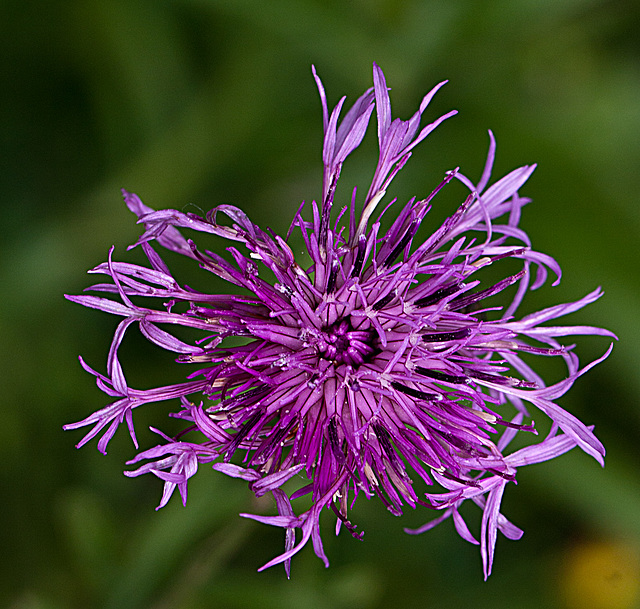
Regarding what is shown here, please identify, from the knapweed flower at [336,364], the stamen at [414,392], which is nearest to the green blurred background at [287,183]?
the knapweed flower at [336,364]

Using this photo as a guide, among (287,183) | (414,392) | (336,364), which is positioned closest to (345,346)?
(336,364)

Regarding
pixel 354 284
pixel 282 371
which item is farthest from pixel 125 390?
pixel 354 284

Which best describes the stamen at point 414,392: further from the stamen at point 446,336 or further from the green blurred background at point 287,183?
the green blurred background at point 287,183

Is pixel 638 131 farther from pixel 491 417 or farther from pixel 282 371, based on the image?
pixel 282 371

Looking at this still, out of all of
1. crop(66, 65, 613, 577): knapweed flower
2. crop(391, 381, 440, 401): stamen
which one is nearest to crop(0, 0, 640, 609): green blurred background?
crop(66, 65, 613, 577): knapweed flower

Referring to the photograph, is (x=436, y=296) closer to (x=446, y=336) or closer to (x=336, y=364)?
(x=446, y=336)

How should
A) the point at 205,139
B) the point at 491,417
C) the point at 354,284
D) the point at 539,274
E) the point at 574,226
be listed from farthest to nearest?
1. the point at 205,139
2. the point at 574,226
3. the point at 539,274
4. the point at 491,417
5. the point at 354,284
